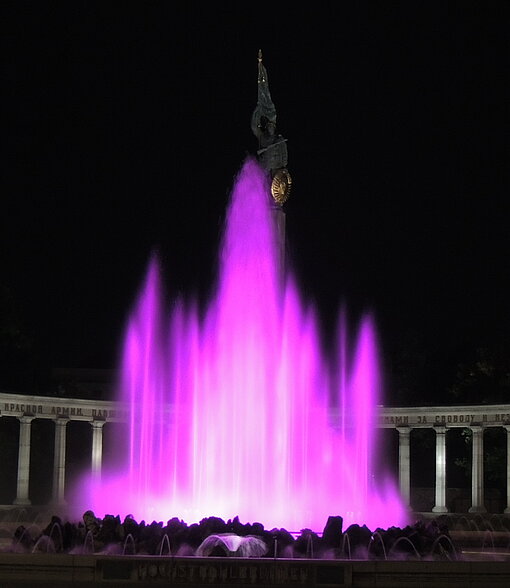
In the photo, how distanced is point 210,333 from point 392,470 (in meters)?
43.1

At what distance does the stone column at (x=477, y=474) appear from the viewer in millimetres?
72875

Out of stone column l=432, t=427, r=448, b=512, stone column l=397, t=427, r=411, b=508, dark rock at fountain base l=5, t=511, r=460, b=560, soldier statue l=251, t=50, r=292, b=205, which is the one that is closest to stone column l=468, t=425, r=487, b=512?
stone column l=432, t=427, r=448, b=512

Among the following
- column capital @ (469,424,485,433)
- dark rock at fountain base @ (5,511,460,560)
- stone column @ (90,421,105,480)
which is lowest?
dark rock at fountain base @ (5,511,460,560)

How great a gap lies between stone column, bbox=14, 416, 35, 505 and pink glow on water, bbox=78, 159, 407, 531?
260 inches

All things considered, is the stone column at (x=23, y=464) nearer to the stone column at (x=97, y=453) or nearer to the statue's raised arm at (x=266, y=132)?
the stone column at (x=97, y=453)

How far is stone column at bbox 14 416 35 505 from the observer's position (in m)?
71.2

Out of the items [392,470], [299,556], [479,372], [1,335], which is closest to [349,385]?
[479,372]

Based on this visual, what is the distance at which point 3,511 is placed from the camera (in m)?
66.8

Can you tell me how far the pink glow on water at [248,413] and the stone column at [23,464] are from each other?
260 inches

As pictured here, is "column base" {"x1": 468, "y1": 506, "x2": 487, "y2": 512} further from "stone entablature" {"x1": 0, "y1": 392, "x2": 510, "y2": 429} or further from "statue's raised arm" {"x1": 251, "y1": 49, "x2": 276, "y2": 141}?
"statue's raised arm" {"x1": 251, "y1": 49, "x2": 276, "y2": 141}

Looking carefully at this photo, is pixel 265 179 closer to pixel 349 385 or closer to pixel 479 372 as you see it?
pixel 349 385

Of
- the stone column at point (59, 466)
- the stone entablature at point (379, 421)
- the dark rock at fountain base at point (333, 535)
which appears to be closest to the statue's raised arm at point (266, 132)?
the stone entablature at point (379, 421)

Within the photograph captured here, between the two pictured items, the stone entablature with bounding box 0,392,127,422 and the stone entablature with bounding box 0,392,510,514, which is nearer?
the stone entablature with bounding box 0,392,127,422

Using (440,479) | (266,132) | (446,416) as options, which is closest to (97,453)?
(440,479)
